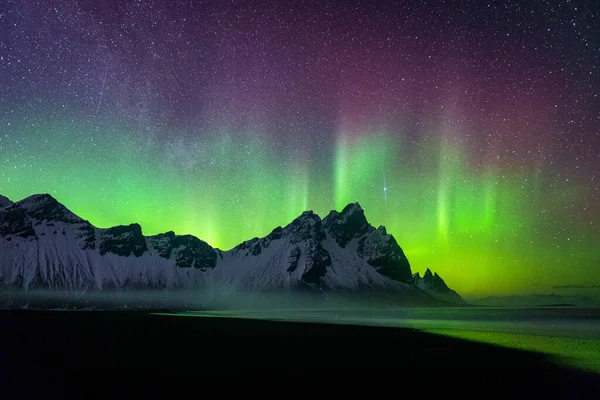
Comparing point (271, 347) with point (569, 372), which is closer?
point (569, 372)

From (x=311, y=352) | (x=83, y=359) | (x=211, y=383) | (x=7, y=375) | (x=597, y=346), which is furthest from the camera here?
(x=597, y=346)

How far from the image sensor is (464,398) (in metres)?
22.3

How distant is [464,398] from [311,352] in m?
21.8

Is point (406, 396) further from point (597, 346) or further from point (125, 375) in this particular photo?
point (597, 346)

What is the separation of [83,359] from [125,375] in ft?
37.3

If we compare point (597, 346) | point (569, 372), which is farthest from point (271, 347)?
point (597, 346)

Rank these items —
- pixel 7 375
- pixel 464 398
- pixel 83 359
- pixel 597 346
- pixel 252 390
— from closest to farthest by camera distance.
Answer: pixel 464 398 → pixel 252 390 → pixel 7 375 → pixel 83 359 → pixel 597 346

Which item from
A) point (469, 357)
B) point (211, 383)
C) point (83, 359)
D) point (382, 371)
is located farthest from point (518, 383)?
point (83, 359)

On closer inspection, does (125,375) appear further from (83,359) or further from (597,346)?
(597,346)

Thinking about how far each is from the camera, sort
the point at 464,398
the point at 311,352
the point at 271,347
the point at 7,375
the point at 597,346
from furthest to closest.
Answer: the point at 597,346
the point at 271,347
the point at 311,352
the point at 7,375
the point at 464,398

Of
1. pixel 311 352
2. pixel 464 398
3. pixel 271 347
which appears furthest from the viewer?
pixel 271 347

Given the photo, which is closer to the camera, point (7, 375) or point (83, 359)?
point (7, 375)

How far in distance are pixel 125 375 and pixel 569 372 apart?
32218mm

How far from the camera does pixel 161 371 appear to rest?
30.6 m
